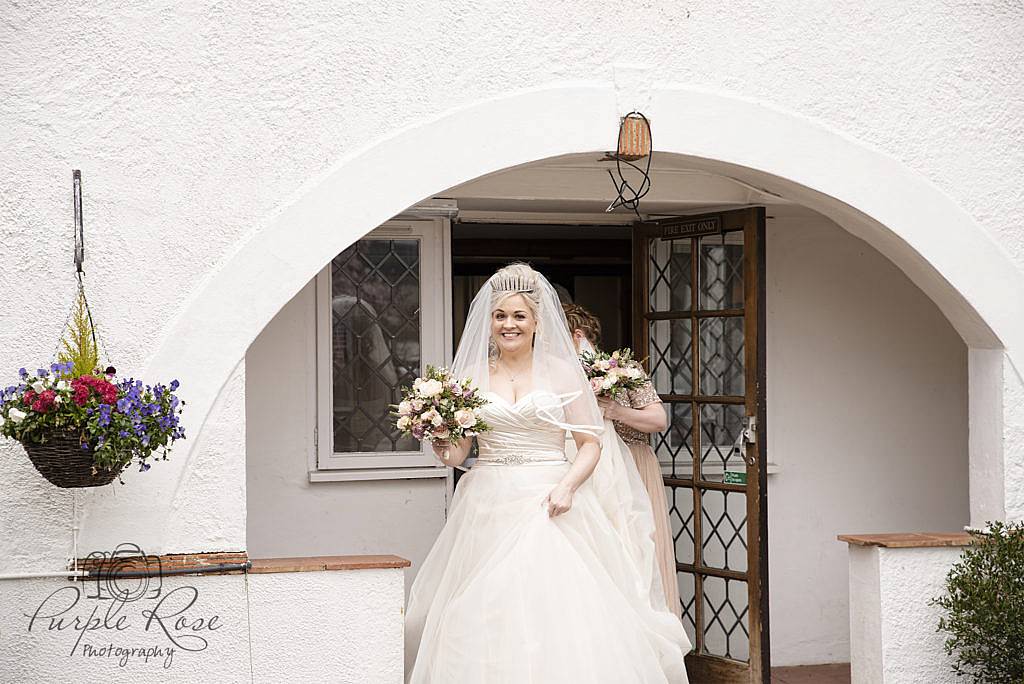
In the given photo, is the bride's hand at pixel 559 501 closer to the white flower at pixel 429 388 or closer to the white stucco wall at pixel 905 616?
the white flower at pixel 429 388

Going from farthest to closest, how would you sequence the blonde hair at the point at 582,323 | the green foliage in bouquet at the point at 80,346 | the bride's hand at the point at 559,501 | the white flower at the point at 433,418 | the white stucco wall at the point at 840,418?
the white stucco wall at the point at 840,418 → the blonde hair at the point at 582,323 → the bride's hand at the point at 559,501 → the white flower at the point at 433,418 → the green foliage in bouquet at the point at 80,346

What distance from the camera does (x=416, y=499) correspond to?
6.57 metres

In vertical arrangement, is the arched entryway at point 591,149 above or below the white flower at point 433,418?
above

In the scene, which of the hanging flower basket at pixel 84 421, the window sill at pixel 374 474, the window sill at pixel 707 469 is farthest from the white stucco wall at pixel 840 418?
the hanging flower basket at pixel 84 421

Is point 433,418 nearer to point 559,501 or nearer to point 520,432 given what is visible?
point 520,432

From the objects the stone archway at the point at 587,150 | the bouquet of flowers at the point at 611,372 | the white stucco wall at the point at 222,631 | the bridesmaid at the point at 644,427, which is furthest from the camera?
the bridesmaid at the point at 644,427

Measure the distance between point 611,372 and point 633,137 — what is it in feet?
3.62

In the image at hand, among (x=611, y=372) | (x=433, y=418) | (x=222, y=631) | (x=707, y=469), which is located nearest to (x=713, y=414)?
(x=707, y=469)

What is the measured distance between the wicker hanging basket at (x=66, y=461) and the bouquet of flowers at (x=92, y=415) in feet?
0.06

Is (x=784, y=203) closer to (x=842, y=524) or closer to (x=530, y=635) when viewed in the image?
(x=842, y=524)

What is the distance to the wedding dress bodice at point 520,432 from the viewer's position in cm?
530

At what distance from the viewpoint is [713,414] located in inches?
268

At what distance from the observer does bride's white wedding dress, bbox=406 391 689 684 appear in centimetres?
485

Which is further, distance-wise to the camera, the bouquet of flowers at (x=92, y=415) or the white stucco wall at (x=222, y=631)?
the white stucco wall at (x=222, y=631)
